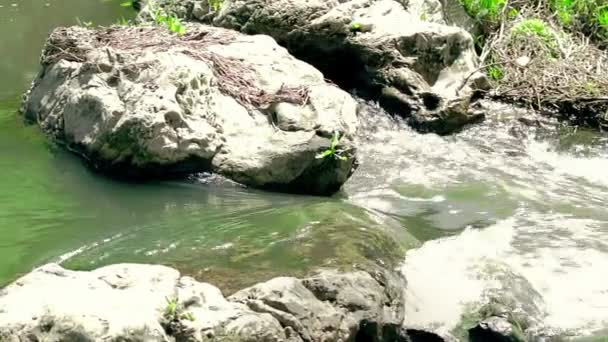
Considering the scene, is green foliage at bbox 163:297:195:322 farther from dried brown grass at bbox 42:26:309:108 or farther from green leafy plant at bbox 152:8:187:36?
green leafy plant at bbox 152:8:187:36

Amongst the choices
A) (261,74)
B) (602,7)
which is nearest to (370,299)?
(261,74)

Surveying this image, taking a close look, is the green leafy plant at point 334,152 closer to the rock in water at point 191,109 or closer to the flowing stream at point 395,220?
the rock in water at point 191,109

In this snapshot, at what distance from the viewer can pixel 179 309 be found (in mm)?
3217

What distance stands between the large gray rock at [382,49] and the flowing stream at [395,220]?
0.31m

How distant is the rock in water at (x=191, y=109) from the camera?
17.9ft

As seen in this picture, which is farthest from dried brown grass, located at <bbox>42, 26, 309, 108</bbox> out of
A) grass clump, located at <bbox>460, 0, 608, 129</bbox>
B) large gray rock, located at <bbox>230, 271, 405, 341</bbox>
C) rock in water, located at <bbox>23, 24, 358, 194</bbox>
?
large gray rock, located at <bbox>230, 271, 405, 341</bbox>

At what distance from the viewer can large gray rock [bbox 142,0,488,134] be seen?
704 centimetres

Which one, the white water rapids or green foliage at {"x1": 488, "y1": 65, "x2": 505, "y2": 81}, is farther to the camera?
green foliage at {"x1": 488, "y1": 65, "x2": 505, "y2": 81}

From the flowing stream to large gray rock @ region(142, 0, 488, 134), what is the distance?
31 centimetres

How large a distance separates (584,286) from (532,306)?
44 centimetres

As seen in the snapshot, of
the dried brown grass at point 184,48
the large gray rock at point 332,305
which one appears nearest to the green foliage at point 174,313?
the large gray rock at point 332,305

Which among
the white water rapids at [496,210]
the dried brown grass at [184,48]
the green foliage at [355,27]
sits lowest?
the white water rapids at [496,210]

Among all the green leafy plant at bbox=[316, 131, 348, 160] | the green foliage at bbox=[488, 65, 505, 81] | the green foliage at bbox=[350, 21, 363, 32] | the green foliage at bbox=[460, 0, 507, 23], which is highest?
the green foliage at bbox=[460, 0, 507, 23]

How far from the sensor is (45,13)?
1050 centimetres
